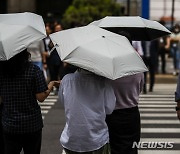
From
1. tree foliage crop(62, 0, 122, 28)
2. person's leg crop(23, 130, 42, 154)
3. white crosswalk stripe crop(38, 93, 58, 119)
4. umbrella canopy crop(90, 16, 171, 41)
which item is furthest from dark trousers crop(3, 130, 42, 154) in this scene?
tree foliage crop(62, 0, 122, 28)

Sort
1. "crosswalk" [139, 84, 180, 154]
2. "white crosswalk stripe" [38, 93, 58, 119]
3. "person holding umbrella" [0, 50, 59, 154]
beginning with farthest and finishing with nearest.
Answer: "white crosswalk stripe" [38, 93, 58, 119] → "crosswalk" [139, 84, 180, 154] → "person holding umbrella" [0, 50, 59, 154]

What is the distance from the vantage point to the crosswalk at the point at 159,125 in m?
6.82

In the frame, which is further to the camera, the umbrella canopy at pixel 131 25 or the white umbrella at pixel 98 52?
the umbrella canopy at pixel 131 25

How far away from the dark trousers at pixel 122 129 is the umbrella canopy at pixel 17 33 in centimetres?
101

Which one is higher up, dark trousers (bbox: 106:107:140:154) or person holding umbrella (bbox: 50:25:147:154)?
person holding umbrella (bbox: 50:25:147:154)

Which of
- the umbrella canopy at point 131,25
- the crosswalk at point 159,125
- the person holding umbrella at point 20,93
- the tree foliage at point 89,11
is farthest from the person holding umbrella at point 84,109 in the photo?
the tree foliage at point 89,11

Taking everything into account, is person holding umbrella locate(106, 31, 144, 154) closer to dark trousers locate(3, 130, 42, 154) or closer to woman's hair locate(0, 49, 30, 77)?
dark trousers locate(3, 130, 42, 154)

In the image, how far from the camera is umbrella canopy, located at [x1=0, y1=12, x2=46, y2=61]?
12.8 ft

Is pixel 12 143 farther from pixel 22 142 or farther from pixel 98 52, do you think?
pixel 98 52

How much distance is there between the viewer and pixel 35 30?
161 inches

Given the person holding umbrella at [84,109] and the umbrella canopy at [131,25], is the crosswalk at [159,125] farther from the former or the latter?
the person holding umbrella at [84,109]

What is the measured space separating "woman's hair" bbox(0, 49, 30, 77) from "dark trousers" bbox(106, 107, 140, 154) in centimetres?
93

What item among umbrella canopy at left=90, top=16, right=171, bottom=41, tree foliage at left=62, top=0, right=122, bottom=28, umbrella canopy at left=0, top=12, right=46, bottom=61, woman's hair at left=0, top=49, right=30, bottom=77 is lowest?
tree foliage at left=62, top=0, right=122, bottom=28

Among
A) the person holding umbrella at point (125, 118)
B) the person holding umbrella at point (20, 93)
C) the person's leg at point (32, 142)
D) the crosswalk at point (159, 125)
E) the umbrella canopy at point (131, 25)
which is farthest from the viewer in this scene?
the crosswalk at point (159, 125)
